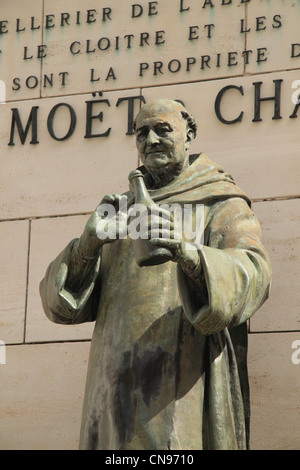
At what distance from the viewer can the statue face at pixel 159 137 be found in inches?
344

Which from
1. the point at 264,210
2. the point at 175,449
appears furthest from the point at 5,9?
the point at 175,449

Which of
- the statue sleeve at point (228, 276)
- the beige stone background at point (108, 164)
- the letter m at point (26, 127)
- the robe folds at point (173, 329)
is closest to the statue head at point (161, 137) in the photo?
the robe folds at point (173, 329)

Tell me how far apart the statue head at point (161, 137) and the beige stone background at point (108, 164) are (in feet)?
4.70

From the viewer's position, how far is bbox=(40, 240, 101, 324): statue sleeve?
8555mm

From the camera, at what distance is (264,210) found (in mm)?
10094

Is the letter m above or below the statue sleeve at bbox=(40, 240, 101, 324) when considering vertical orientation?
above

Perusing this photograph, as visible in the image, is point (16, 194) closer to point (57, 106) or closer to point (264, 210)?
point (57, 106)

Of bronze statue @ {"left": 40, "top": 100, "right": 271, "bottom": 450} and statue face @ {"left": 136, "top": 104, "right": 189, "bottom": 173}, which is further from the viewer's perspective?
statue face @ {"left": 136, "top": 104, "right": 189, "bottom": 173}

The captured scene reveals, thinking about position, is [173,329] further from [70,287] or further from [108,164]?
[108,164]

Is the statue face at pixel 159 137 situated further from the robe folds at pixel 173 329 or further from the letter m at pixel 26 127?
the letter m at pixel 26 127

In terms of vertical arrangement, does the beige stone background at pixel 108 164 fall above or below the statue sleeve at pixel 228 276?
above

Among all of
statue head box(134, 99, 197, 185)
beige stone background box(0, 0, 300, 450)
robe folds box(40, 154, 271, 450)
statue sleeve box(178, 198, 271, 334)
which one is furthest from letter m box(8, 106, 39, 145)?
statue sleeve box(178, 198, 271, 334)

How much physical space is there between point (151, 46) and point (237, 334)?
2.76 m

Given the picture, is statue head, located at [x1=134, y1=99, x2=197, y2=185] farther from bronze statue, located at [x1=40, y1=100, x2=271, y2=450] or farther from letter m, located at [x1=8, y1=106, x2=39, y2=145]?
letter m, located at [x1=8, y1=106, x2=39, y2=145]
